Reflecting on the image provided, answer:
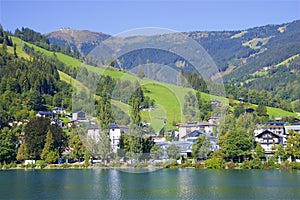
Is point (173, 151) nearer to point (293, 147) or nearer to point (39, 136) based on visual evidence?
point (293, 147)

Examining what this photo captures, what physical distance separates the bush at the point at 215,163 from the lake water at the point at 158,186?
353 centimetres

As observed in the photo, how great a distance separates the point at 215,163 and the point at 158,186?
12.7 metres

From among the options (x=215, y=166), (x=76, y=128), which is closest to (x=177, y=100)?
(x=76, y=128)

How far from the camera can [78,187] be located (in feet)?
91.2

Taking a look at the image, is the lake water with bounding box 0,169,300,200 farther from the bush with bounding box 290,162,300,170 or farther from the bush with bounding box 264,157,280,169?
the bush with bounding box 264,157,280,169

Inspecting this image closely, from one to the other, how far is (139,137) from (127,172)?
238 centimetres

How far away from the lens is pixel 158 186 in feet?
91.8

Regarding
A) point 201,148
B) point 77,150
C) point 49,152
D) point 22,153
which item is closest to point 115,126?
point 77,150

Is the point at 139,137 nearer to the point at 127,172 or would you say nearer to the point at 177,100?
the point at 127,172

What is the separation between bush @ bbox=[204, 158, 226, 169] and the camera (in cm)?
3988

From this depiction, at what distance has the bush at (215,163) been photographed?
39.9m

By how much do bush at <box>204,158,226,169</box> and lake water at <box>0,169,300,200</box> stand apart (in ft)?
11.6

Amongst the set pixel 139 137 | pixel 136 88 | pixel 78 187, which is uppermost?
pixel 136 88

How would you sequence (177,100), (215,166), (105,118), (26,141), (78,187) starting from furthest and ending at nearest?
(177,100) → (26,141) → (105,118) → (215,166) → (78,187)
